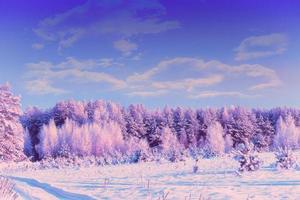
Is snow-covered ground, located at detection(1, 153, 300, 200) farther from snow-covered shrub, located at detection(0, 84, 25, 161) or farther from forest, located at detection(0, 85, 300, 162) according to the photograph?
forest, located at detection(0, 85, 300, 162)

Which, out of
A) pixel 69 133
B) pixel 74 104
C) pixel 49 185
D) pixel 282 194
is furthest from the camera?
pixel 74 104

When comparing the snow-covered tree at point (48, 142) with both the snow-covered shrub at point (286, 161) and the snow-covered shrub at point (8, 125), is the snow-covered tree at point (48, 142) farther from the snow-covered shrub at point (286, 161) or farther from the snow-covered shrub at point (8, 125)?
the snow-covered shrub at point (286, 161)

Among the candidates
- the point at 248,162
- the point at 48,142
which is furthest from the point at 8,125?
the point at 48,142

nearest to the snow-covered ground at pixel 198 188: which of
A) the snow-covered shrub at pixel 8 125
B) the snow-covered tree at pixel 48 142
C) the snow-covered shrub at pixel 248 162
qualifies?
the snow-covered shrub at pixel 248 162

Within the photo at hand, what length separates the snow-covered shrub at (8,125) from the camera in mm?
41875

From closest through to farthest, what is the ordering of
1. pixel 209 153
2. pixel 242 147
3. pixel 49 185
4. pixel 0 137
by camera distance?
pixel 49 185
pixel 242 147
pixel 0 137
pixel 209 153

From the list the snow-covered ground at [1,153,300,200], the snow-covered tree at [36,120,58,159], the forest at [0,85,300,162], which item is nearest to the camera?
the snow-covered ground at [1,153,300,200]

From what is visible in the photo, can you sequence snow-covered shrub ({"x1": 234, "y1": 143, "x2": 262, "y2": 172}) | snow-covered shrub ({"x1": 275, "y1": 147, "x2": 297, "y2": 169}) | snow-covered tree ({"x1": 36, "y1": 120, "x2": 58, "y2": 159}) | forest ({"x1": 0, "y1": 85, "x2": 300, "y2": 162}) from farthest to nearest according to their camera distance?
snow-covered tree ({"x1": 36, "y1": 120, "x2": 58, "y2": 159}) < forest ({"x1": 0, "y1": 85, "x2": 300, "y2": 162}) < snow-covered shrub ({"x1": 275, "y1": 147, "x2": 297, "y2": 169}) < snow-covered shrub ({"x1": 234, "y1": 143, "x2": 262, "y2": 172})

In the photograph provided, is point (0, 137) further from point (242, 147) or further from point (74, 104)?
point (74, 104)

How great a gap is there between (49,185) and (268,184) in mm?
10408

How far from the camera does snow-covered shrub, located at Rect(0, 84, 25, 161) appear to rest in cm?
4188

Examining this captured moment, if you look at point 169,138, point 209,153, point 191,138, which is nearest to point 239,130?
point 191,138

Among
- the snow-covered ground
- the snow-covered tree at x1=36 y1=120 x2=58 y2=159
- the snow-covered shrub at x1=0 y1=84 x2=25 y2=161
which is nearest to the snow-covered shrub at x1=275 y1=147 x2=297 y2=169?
the snow-covered ground

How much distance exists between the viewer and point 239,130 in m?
88.1
